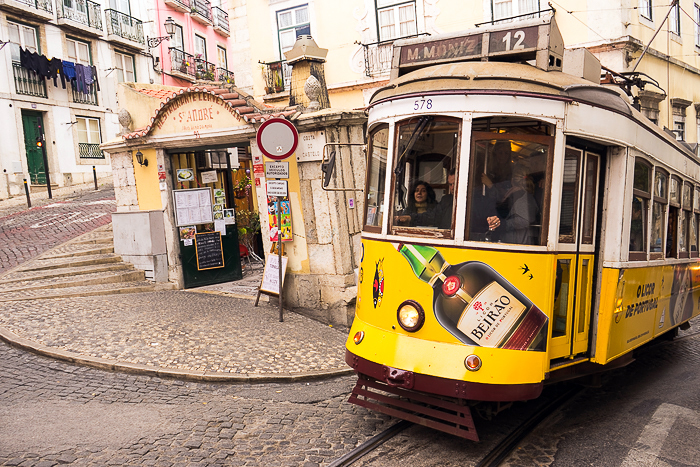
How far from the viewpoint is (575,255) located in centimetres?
471

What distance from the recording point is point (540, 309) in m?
4.36

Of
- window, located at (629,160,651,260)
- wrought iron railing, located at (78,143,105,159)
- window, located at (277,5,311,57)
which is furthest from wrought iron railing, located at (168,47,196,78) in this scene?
window, located at (629,160,651,260)

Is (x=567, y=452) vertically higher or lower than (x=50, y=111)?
lower

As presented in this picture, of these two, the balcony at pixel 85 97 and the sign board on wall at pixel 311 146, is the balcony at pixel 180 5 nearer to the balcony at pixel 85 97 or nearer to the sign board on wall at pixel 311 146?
the balcony at pixel 85 97

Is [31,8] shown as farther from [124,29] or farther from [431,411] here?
[431,411]

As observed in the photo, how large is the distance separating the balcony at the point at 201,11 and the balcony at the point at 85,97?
30.8 ft

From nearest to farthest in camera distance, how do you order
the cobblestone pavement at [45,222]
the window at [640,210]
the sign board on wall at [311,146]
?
the window at [640,210] < the sign board on wall at [311,146] < the cobblestone pavement at [45,222]

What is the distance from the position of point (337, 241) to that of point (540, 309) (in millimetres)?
4340

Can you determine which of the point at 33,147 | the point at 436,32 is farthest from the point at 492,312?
the point at 33,147

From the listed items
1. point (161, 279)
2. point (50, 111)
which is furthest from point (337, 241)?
point (50, 111)

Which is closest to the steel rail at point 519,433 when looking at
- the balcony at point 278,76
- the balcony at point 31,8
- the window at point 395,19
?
the window at point 395,19

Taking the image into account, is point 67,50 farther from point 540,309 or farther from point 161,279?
point 540,309

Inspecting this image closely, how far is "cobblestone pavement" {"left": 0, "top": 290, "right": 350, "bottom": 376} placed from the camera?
6.59 meters

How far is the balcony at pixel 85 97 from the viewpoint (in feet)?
85.1
